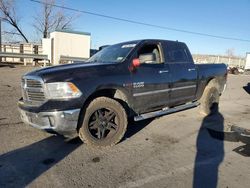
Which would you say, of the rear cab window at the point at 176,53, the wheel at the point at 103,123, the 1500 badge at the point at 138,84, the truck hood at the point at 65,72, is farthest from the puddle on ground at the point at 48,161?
the rear cab window at the point at 176,53

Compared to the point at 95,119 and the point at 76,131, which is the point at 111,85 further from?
the point at 76,131

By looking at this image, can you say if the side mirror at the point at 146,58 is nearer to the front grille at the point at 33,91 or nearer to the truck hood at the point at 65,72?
the truck hood at the point at 65,72

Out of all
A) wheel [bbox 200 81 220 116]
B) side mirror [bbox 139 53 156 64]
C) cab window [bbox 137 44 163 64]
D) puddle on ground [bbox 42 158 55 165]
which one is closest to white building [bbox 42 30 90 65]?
wheel [bbox 200 81 220 116]

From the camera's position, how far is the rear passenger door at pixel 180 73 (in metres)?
6.21

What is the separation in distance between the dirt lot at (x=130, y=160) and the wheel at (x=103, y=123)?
0.62 feet

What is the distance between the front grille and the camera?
437 cm

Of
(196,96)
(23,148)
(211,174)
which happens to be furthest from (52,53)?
(211,174)

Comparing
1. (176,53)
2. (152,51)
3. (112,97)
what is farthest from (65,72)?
(176,53)

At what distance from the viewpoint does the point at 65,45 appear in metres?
19.7

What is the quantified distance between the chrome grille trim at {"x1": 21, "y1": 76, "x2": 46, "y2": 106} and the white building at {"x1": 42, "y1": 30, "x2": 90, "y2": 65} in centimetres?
1426

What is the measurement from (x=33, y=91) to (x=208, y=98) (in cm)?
493

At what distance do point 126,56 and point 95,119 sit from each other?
1458 millimetres

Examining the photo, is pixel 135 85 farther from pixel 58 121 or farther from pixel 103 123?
pixel 58 121

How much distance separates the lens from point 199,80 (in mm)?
7102
